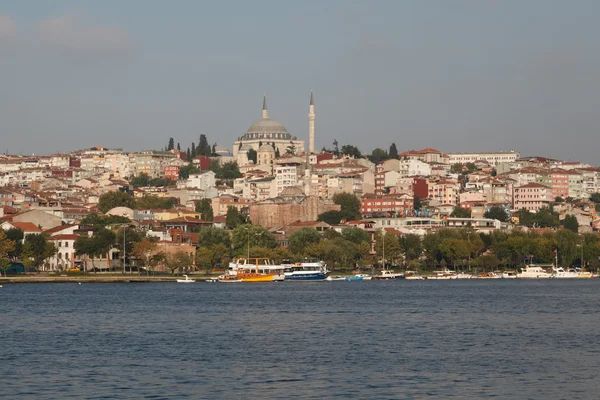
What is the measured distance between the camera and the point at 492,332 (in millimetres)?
30375

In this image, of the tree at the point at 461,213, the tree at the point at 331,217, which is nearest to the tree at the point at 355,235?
the tree at the point at 331,217

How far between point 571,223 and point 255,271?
36355 millimetres

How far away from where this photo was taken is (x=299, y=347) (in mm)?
26547

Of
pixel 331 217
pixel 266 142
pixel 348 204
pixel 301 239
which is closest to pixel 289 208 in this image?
pixel 331 217

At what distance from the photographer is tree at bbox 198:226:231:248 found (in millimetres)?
74581

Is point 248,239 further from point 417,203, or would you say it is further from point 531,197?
point 531,197

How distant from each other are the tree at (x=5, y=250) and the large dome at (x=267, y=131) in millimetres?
90321

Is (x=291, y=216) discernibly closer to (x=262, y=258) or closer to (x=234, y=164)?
(x=262, y=258)

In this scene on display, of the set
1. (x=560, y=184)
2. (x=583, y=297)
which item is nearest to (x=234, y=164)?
(x=560, y=184)

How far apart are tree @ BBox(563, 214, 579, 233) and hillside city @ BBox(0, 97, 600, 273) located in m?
0.13

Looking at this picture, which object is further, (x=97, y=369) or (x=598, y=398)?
(x=97, y=369)

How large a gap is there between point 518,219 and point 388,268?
94.4 ft

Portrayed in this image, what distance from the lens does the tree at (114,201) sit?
9801 centimetres

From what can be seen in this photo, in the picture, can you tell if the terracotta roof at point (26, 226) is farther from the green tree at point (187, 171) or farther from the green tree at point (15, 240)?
the green tree at point (187, 171)
